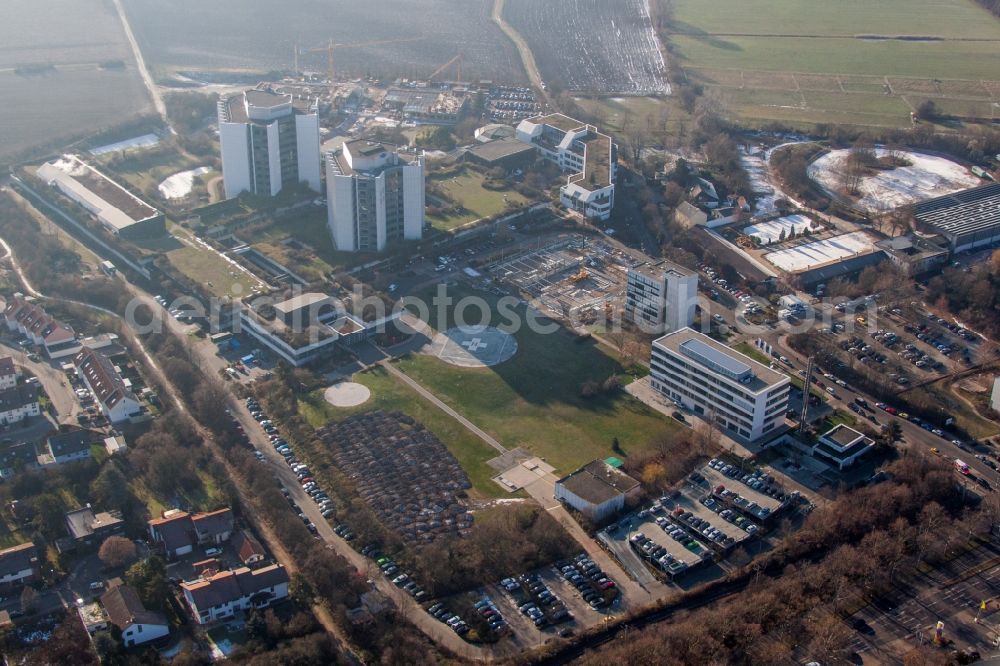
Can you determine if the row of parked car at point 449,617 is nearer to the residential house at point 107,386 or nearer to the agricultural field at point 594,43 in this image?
the residential house at point 107,386

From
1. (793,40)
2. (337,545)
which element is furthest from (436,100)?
(337,545)

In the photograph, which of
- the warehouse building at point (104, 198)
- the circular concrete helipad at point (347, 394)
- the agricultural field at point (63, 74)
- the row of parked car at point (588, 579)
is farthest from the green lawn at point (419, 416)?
the agricultural field at point (63, 74)

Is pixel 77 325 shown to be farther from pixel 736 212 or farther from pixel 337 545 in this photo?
pixel 736 212

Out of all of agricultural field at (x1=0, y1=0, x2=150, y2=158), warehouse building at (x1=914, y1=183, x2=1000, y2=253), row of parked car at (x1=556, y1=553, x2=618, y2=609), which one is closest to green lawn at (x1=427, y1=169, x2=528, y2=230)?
warehouse building at (x1=914, y1=183, x2=1000, y2=253)

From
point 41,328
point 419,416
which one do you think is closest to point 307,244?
point 41,328

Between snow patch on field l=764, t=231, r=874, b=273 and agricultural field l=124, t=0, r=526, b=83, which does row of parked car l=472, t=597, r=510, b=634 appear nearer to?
snow patch on field l=764, t=231, r=874, b=273
